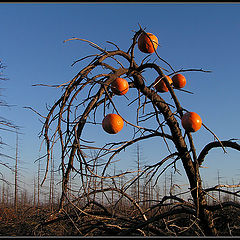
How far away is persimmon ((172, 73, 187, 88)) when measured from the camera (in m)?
2.59

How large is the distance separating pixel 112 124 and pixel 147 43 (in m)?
0.87

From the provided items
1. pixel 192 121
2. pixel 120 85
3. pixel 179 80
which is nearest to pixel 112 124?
pixel 120 85

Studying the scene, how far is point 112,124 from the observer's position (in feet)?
6.12

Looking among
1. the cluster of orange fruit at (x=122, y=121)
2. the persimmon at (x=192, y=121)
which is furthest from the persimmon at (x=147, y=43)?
the persimmon at (x=192, y=121)

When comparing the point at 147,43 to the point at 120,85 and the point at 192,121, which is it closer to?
the point at 120,85

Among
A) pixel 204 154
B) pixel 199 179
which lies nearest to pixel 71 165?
pixel 199 179

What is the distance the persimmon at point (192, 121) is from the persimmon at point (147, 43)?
2.25 ft

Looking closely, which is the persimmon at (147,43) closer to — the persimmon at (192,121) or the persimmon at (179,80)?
the persimmon at (179,80)

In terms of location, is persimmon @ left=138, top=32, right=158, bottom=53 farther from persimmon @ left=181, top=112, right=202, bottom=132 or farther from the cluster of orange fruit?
persimmon @ left=181, top=112, right=202, bottom=132

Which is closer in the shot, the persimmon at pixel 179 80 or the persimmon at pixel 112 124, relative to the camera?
the persimmon at pixel 112 124

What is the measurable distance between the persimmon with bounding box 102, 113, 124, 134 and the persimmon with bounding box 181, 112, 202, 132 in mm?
583

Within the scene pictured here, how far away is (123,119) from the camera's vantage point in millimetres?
1813

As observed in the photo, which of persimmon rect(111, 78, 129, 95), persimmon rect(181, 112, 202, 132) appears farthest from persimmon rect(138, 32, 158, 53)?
persimmon rect(181, 112, 202, 132)

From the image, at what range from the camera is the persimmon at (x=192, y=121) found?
6.86 ft
